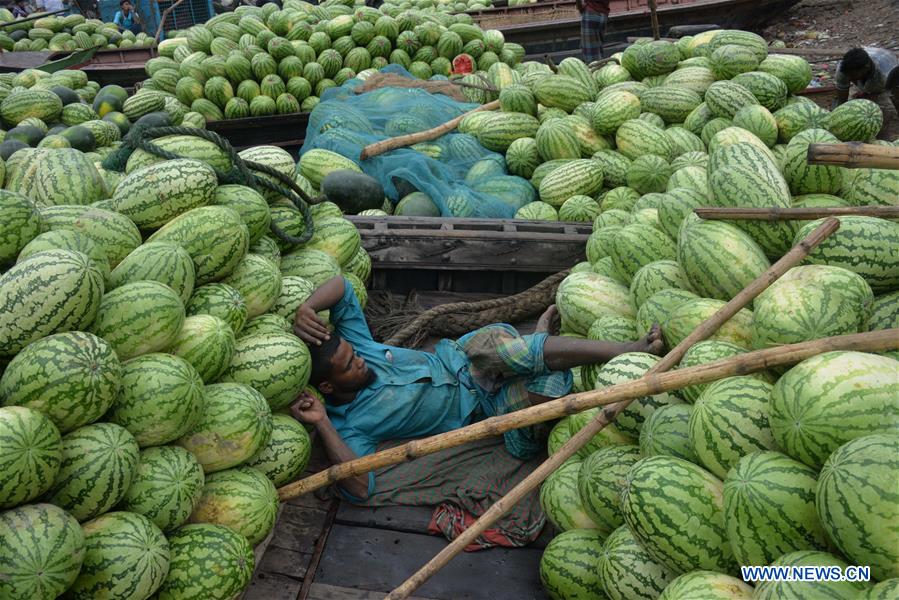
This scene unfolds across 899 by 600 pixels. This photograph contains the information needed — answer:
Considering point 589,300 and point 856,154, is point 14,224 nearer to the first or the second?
point 589,300

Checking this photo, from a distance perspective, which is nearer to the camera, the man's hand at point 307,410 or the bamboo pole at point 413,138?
the man's hand at point 307,410

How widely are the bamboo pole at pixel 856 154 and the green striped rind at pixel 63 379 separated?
232cm

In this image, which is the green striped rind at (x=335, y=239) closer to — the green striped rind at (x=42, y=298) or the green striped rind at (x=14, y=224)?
the green striped rind at (x=14, y=224)

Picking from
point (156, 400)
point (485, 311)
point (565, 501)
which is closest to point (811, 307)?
point (565, 501)

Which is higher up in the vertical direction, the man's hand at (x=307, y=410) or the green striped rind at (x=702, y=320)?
the green striped rind at (x=702, y=320)

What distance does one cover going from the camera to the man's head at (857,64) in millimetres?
5109

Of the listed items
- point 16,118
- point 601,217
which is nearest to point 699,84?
point 601,217

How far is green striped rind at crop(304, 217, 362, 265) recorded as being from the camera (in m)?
3.96

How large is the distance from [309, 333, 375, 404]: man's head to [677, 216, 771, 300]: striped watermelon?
5.10 feet

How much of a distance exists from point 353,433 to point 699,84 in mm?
3814

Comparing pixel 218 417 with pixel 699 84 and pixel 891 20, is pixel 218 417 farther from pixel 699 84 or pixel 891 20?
pixel 891 20

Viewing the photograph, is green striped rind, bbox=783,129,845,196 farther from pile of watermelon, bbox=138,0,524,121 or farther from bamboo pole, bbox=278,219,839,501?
pile of watermelon, bbox=138,0,524,121

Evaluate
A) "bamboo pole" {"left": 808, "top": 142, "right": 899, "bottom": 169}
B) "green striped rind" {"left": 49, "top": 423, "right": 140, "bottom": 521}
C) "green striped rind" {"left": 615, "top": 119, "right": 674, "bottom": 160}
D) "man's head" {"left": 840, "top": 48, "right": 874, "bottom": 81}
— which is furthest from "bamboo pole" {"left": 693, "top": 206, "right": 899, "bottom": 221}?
"man's head" {"left": 840, "top": 48, "right": 874, "bottom": 81}

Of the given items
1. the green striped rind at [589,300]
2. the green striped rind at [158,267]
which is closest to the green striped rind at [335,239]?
the green striped rind at [158,267]
